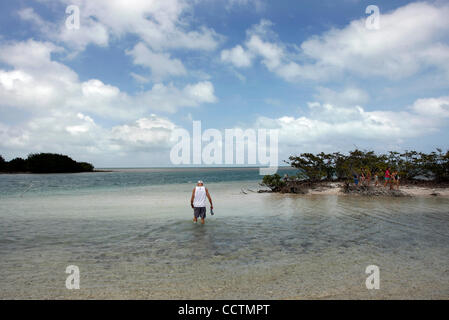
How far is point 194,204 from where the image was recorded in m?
12.9

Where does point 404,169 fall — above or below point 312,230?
above

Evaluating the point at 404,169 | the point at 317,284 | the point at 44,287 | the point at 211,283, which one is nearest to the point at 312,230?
the point at 317,284

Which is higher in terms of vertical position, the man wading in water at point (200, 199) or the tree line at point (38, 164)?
the tree line at point (38, 164)

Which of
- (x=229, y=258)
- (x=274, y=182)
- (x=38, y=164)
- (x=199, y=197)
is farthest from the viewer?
(x=38, y=164)

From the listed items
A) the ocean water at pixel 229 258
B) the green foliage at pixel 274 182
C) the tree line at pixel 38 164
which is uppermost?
the tree line at pixel 38 164

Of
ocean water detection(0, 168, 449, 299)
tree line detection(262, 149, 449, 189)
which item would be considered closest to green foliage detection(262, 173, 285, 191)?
tree line detection(262, 149, 449, 189)

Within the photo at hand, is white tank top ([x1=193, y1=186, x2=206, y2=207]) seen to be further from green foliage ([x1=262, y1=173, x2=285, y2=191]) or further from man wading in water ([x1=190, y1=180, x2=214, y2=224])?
green foliage ([x1=262, y1=173, x2=285, y2=191])

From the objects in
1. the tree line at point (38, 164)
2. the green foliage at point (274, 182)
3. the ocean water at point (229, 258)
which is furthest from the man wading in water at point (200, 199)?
the tree line at point (38, 164)

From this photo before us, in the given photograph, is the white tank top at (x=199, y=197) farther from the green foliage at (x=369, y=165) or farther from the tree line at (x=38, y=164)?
the tree line at (x=38, y=164)

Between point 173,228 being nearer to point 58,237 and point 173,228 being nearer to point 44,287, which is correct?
point 58,237

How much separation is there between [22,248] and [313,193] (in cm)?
2495

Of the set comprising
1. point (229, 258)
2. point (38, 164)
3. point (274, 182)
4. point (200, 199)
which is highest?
point (38, 164)

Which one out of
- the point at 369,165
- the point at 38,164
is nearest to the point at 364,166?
the point at 369,165

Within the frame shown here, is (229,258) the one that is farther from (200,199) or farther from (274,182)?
(274,182)
